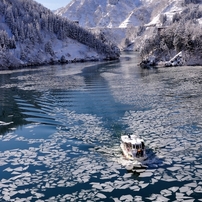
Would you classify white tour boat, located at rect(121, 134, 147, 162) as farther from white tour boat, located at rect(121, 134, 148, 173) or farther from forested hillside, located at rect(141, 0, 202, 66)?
forested hillside, located at rect(141, 0, 202, 66)

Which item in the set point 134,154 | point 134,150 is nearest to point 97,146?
point 134,150

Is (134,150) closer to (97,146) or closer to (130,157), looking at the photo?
(130,157)

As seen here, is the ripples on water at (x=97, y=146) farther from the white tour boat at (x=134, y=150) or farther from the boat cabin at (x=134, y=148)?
the boat cabin at (x=134, y=148)

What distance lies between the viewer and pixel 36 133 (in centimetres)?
3681

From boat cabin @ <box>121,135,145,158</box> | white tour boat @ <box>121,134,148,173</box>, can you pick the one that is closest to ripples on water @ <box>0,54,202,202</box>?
white tour boat @ <box>121,134,148,173</box>

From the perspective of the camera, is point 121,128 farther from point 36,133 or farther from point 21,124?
point 21,124

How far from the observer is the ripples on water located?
22375mm

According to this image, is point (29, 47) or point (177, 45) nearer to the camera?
point (177, 45)

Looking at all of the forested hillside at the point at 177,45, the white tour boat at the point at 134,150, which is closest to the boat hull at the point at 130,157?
the white tour boat at the point at 134,150

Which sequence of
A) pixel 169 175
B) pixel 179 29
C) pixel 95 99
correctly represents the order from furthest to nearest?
pixel 179 29 < pixel 95 99 < pixel 169 175

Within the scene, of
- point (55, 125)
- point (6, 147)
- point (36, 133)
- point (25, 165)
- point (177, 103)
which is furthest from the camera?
point (177, 103)

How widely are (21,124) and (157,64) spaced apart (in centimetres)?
9087

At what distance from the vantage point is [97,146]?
31.3 metres

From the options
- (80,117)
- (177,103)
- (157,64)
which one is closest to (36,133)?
(80,117)
